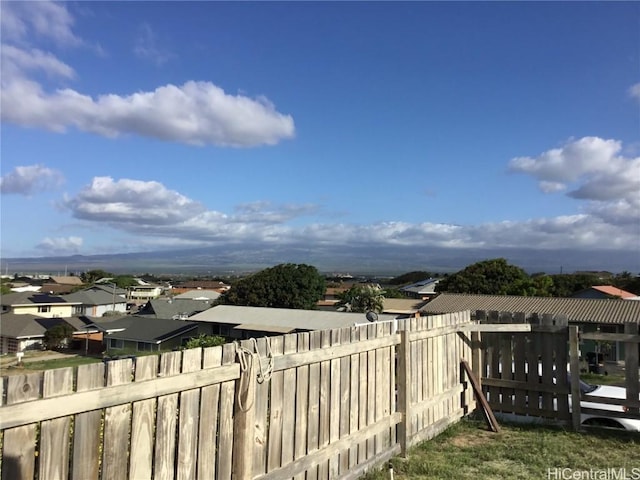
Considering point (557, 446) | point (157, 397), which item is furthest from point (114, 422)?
point (557, 446)

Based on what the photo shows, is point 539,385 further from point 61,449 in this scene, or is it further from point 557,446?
point 61,449

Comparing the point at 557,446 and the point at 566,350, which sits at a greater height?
the point at 566,350

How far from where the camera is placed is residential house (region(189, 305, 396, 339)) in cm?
4359

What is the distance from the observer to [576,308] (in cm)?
3778

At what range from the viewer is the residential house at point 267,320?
43594mm

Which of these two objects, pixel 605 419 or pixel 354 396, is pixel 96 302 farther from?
pixel 354 396

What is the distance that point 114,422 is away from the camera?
3.12 meters

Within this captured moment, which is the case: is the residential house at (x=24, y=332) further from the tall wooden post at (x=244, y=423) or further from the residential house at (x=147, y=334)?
the tall wooden post at (x=244, y=423)

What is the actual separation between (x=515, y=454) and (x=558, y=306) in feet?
120

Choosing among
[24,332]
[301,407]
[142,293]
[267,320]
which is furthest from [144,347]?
[142,293]

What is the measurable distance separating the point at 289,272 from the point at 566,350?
2520 inches

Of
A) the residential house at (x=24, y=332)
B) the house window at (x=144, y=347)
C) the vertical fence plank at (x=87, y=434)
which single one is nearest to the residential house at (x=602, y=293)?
the house window at (x=144, y=347)

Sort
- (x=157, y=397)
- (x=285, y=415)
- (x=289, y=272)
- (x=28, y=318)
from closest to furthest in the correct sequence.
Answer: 1. (x=157, y=397)
2. (x=285, y=415)
3. (x=28, y=318)
4. (x=289, y=272)

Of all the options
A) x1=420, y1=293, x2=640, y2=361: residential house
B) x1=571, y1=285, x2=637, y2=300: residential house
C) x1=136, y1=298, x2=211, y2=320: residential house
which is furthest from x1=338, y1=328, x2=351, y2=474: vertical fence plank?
x1=136, y1=298, x2=211, y2=320: residential house
